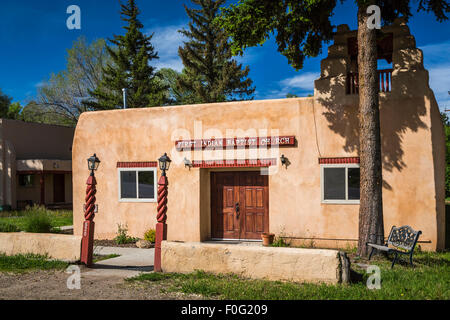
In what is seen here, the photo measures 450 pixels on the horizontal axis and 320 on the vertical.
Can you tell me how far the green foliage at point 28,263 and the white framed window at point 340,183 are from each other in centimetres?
716

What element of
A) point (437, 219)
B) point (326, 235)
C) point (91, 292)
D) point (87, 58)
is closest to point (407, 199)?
point (437, 219)

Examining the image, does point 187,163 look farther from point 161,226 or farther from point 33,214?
point 33,214

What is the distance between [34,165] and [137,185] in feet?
44.9

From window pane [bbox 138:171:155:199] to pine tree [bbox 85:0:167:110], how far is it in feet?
61.0

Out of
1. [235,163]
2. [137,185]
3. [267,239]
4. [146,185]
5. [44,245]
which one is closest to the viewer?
[44,245]

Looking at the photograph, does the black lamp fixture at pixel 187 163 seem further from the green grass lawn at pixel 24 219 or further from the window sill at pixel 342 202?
the green grass lawn at pixel 24 219

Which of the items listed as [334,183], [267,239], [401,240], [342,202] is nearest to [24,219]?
[267,239]

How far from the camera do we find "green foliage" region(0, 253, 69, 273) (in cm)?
937

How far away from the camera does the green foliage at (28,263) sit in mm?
9367

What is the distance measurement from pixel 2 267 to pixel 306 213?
7.95 meters

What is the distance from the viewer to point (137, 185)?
13.9m

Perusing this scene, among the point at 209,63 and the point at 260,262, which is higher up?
the point at 209,63

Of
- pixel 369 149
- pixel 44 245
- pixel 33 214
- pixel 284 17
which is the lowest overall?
pixel 44 245
